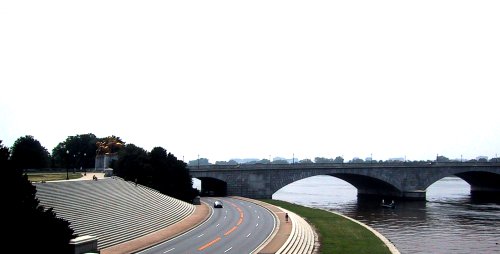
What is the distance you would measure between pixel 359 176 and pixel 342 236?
70245mm

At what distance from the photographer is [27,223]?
2714 cm

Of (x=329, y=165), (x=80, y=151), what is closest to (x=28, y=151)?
(x=80, y=151)

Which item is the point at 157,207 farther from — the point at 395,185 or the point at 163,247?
the point at 395,185

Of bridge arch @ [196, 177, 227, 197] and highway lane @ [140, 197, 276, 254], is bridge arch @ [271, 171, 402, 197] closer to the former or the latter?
bridge arch @ [196, 177, 227, 197]

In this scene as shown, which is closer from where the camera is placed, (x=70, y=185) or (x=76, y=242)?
(x=76, y=242)

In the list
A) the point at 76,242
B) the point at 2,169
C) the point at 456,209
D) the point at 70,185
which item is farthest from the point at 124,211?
the point at 456,209

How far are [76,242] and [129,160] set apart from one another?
4840 centimetres

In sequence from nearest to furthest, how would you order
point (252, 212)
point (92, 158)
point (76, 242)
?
point (76, 242) < point (252, 212) < point (92, 158)

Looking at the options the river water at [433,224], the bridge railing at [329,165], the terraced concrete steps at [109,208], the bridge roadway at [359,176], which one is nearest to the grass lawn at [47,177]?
the terraced concrete steps at [109,208]

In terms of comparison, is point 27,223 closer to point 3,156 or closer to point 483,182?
point 3,156

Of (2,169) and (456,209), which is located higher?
(2,169)

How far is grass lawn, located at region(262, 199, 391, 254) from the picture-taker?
149 ft

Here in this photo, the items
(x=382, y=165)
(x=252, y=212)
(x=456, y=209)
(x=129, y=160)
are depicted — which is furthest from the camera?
(x=382, y=165)

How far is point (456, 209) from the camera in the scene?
313ft
